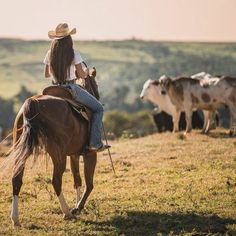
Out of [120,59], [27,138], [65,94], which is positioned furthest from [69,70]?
[120,59]

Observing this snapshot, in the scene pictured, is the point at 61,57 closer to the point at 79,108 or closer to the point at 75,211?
the point at 79,108

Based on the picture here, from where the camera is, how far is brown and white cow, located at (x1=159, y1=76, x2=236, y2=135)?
2281 cm

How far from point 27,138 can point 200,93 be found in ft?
45.6

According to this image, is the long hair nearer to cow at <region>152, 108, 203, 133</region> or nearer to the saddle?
the saddle

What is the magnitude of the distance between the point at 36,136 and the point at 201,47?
179 meters

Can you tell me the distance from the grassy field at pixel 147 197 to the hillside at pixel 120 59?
490 feet

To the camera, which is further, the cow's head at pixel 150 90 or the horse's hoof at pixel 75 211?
the cow's head at pixel 150 90

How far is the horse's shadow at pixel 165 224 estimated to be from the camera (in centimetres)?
992

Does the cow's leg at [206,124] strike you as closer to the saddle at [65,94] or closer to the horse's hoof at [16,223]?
the saddle at [65,94]

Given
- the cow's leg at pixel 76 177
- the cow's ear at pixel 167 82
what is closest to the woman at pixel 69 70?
the cow's leg at pixel 76 177

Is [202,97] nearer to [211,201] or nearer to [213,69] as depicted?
[211,201]

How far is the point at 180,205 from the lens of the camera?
1159cm

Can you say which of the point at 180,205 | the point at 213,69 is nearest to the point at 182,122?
the point at 180,205

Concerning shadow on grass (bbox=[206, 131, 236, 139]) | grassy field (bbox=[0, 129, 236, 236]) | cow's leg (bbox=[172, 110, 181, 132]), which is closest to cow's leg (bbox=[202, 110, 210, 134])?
shadow on grass (bbox=[206, 131, 236, 139])
